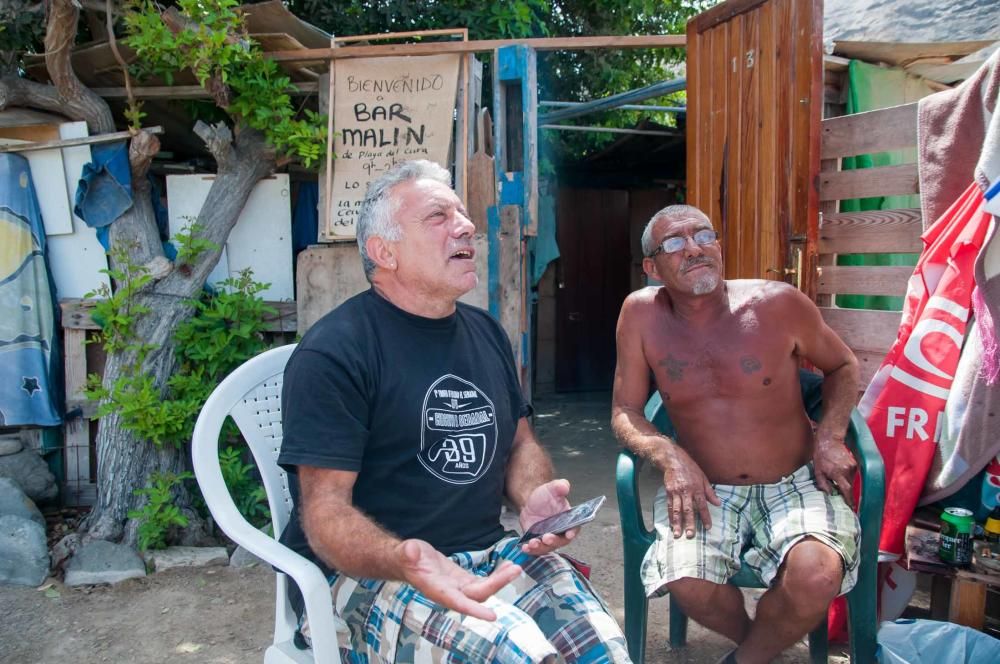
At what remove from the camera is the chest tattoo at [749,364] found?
2.66m

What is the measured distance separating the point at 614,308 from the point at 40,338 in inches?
249

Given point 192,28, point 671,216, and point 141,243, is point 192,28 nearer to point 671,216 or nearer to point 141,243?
point 141,243

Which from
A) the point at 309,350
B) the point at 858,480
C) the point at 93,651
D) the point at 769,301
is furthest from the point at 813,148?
the point at 93,651

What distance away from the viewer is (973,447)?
8.71 feet

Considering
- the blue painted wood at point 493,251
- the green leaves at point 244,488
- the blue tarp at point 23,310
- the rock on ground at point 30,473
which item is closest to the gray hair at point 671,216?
the blue painted wood at point 493,251

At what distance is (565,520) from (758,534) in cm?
101

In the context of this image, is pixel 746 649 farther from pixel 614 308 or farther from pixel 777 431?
pixel 614 308

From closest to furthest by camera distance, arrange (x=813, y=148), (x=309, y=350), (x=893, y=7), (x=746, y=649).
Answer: (x=309, y=350), (x=746, y=649), (x=813, y=148), (x=893, y=7)

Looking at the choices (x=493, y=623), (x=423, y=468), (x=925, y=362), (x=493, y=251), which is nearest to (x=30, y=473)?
(x=493, y=251)

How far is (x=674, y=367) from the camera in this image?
2754mm

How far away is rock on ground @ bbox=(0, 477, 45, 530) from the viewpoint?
399cm

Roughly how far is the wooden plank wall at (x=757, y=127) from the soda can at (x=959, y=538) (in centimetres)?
141

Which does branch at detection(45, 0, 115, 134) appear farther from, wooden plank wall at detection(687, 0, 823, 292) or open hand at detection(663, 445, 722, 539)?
open hand at detection(663, 445, 722, 539)

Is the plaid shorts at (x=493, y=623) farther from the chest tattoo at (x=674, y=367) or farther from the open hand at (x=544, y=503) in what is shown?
the chest tattoo at (x=674, y=367)
